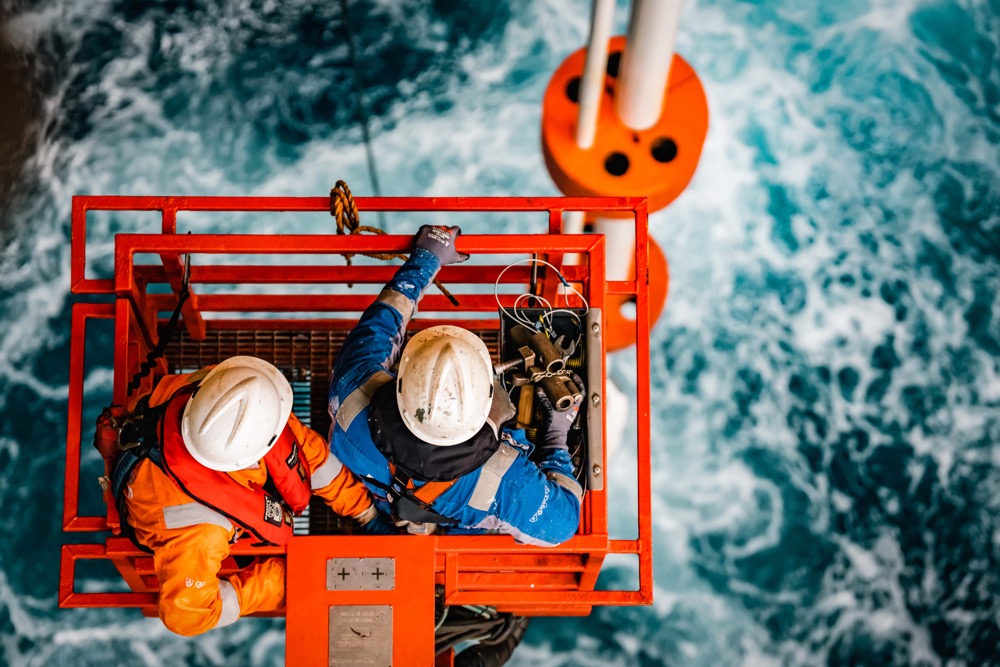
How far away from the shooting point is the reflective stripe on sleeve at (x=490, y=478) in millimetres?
4277

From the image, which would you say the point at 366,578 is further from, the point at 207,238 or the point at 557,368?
the point at 207,238

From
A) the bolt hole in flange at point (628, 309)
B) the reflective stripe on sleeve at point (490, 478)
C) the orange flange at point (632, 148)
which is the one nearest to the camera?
the reflective stripe on sleeve at point (490, 478)

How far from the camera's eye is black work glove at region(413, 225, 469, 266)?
4.72 metres

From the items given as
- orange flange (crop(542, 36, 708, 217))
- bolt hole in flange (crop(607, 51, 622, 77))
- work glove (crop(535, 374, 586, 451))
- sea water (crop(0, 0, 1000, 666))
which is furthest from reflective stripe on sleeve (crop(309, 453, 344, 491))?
sea water (crop(0, 0, 1000, 666))

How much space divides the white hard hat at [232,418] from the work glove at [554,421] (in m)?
1.22

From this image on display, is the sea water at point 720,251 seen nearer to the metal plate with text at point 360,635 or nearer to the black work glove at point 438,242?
the black work glove at point 438,242

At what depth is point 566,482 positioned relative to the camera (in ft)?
14.7

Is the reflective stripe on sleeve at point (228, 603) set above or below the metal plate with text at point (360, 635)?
above

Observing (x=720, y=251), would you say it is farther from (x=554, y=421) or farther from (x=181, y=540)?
(x=181, y=540)

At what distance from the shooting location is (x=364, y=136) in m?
10.3

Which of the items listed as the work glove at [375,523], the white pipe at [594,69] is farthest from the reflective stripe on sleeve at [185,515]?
the white pipe at [594,69]

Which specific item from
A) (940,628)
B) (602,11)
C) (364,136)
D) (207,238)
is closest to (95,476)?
(364,136)

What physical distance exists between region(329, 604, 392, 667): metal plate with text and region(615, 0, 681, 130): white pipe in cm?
312

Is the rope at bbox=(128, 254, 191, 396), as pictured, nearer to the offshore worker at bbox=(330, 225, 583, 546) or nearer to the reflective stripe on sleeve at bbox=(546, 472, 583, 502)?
the offshore worker at bbox=(330, 225, 583, 546)
